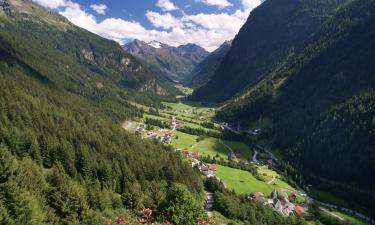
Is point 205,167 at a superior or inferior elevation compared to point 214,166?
inferior

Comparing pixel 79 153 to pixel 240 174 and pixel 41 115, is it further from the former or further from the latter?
pixel 240 174

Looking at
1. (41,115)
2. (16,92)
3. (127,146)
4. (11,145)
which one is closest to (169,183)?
(127,146)

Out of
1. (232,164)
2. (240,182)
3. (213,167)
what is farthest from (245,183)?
(232,164)

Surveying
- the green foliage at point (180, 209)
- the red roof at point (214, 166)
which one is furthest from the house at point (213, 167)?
the green foliage at point (180, 209)

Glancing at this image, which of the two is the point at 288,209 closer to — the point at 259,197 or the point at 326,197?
the point at 259,197

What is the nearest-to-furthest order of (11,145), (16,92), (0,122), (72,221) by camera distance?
(72,221) → (11,145) → (0,122) → (16,92)

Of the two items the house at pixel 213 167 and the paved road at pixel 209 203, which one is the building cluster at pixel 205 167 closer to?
the house at pixel 213 167
